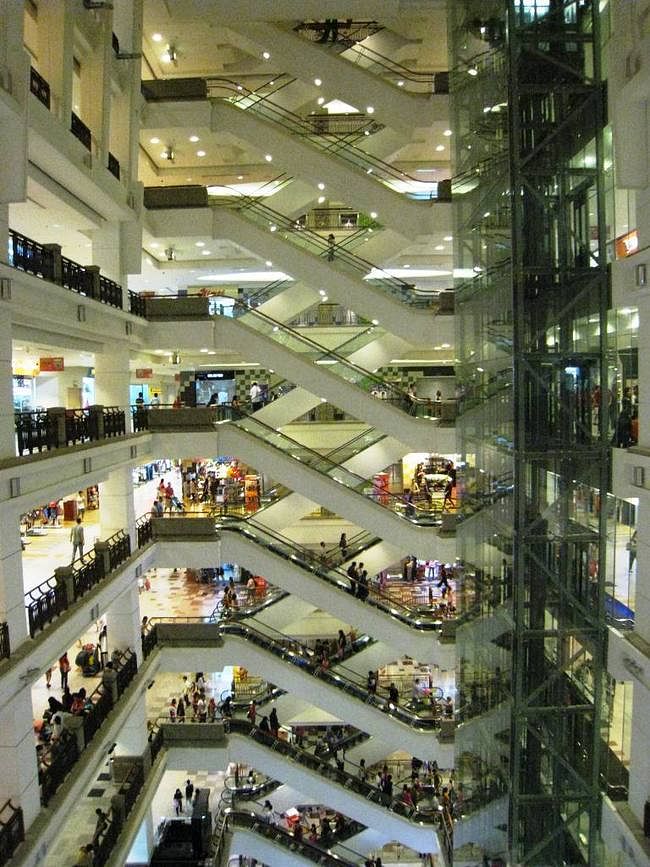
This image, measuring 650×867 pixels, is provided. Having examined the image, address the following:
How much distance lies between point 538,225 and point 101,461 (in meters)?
6.61

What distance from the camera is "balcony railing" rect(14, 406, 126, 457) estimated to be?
7703 millimetres

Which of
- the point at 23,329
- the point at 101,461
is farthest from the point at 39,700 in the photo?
the point at 23,329

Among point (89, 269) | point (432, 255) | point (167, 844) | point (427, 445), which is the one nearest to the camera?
point (89, 269)

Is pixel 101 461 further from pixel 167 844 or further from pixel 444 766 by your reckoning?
pixel 444 766

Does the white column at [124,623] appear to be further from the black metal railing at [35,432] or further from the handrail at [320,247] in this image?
the handrail at [320,247]

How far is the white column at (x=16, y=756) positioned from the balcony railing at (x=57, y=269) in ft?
14.5

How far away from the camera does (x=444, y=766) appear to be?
507 inches

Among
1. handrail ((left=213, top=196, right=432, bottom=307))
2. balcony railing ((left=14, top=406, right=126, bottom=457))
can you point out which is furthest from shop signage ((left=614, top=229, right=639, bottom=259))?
balcony railing ((left=14, top=406, right=126, bottom=457))

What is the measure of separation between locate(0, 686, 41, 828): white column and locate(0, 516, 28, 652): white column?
0.59m

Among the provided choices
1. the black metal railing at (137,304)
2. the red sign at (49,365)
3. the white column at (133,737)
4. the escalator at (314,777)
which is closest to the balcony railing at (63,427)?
the black metal railing at (137,304)

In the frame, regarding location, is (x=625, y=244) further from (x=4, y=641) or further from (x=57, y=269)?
(x=4, y=641)

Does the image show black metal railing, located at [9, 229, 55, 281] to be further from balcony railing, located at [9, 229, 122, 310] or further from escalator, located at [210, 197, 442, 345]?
escalator, located at [210, 197, 442, 345]

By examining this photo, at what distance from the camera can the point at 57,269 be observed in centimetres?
815

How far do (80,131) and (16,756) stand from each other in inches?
287
